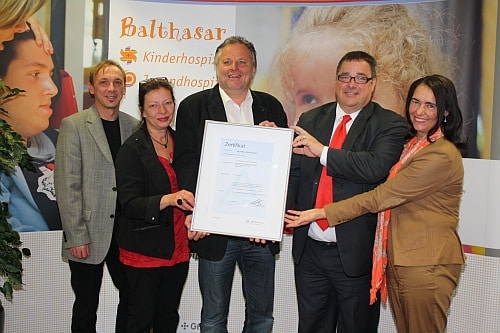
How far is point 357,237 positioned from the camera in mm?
2871

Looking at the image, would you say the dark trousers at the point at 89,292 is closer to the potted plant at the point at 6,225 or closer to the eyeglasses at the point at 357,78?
the potted plant at the point at 6,225

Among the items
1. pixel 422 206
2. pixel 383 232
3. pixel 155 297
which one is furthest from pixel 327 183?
pixel 155 297

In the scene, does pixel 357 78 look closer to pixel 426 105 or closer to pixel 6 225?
pixel 426 105

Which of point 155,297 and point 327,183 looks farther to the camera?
point 155,297

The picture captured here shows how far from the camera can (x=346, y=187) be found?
2912 millimetres

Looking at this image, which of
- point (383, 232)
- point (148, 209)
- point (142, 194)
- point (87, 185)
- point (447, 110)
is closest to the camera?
point (447, 110)

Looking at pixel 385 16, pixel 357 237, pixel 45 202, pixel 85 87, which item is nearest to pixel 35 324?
pixel 45 202

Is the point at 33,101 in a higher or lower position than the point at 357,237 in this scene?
higher

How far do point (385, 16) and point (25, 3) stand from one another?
2454 millimetres

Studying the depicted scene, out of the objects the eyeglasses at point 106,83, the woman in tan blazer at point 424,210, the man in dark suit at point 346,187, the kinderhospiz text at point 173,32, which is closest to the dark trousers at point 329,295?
the man in dark suit at point 346,187

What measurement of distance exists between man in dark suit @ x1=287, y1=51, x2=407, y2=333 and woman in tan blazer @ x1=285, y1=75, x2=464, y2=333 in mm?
99

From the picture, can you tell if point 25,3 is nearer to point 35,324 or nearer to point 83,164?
point 83,164

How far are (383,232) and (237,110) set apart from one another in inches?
40.3

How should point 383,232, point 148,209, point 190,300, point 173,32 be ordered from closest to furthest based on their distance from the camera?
point 383,232, point 148,209, point 173,32, point 190,300
